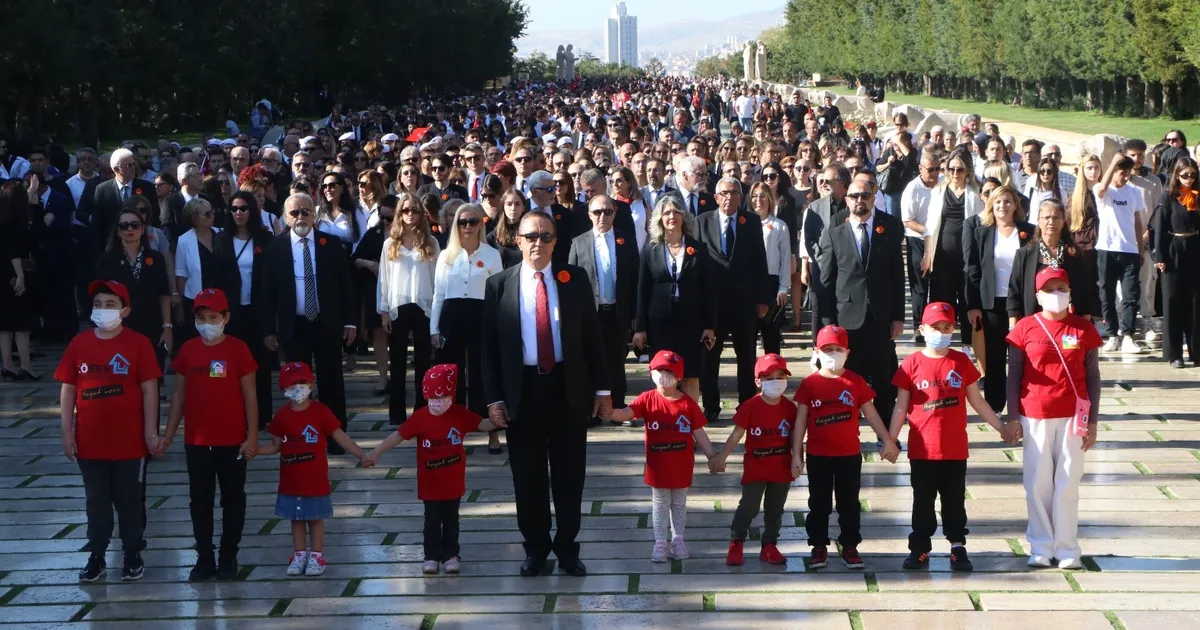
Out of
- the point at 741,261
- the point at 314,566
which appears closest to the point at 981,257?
the point at 741,261

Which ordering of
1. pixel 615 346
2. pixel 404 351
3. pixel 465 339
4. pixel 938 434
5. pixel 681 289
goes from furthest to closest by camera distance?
pixel 404 351 < pixel 615 346 < pixel 465 339 < pixel 681 289 < pixel 938 434

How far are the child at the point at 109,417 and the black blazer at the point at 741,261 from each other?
4280mm

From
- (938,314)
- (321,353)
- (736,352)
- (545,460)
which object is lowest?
(545,460)

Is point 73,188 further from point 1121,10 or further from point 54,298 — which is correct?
point 1121,10

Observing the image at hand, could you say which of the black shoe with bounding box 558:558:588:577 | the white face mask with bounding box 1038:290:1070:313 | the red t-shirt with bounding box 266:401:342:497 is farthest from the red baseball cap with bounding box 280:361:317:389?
the white face mask with bounding box 1038:290:1070:313

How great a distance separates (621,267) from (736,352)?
3.70ft

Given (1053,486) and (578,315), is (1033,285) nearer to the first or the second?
(1053,486)

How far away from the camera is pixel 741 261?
34.9 ft

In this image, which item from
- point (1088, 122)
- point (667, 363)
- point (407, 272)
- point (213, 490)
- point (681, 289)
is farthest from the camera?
point (1088, 122)

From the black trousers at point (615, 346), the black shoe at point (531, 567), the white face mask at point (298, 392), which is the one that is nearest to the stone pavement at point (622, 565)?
the black shoe at point (531, 567)

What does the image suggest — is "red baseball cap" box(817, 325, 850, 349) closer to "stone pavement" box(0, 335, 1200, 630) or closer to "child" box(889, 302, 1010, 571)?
"child" box(889, 302, 1010, 571)

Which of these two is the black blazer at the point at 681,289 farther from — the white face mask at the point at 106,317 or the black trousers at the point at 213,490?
the white face mask at the point at 106,317

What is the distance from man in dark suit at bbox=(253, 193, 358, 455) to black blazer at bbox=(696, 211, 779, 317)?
2526 mm

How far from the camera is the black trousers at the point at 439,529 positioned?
7.58 m
